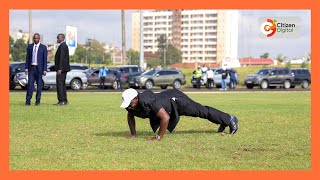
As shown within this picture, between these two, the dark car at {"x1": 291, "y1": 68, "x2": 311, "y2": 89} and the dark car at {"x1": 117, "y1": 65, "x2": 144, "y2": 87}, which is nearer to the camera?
the dark car at {"x1": 117, "y1": 65, "x2": 144, "y2": 87}

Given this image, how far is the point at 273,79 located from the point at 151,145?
132 feet

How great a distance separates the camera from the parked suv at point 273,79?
49438 mm

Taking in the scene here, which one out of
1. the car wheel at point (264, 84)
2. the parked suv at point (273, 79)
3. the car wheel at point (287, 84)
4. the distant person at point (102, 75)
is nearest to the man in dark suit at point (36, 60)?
the distant person at point (102, 75)

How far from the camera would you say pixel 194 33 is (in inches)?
7160

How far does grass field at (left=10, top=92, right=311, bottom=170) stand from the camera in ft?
27.6

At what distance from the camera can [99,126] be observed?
44.5ft

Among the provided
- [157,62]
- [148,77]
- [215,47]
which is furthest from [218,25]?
[148,77]

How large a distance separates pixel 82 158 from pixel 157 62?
411 ft

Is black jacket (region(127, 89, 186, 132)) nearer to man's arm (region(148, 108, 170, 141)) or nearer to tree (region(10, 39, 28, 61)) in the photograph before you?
man's arm (region(148, 108, 170, 141))

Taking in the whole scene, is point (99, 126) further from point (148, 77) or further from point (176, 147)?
point (148, 77)

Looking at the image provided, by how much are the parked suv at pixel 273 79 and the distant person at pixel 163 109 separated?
3793 cm

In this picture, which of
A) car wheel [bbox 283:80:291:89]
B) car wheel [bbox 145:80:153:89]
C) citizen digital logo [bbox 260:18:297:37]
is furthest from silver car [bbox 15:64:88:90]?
citizen digital logo [bbox 260:18:297:37]

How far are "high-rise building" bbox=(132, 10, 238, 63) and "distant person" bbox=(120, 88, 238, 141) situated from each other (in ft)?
513

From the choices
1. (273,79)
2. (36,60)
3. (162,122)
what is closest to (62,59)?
(36,60)
